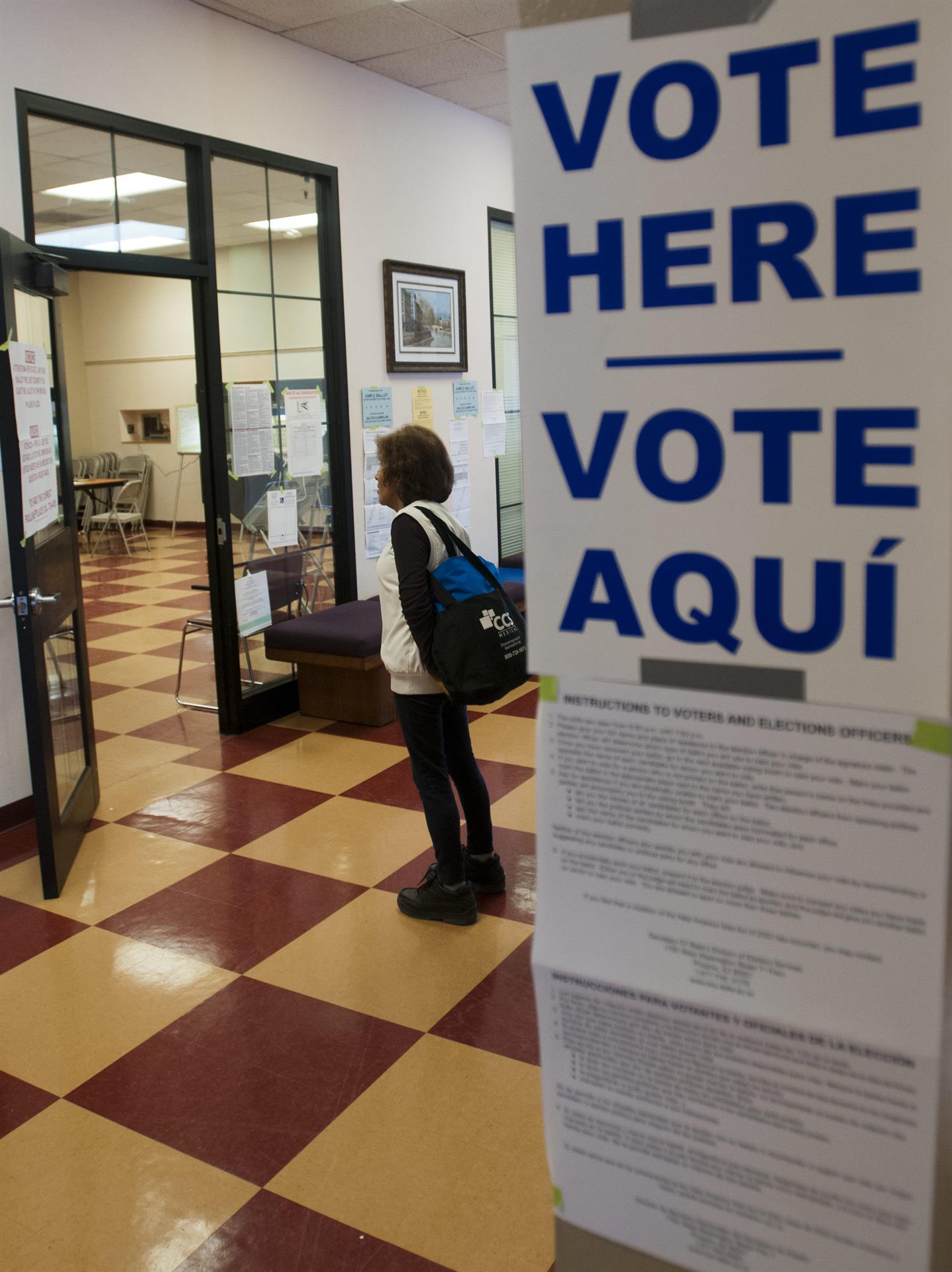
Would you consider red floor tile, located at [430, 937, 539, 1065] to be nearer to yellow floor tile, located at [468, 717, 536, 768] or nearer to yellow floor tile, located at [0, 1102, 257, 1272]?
yellow floor tile, located at [0, 1102, 257, 1272]

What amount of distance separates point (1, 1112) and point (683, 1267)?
1.96 meters

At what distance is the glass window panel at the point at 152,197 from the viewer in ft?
13.9

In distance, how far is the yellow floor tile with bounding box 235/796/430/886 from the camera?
3.72m

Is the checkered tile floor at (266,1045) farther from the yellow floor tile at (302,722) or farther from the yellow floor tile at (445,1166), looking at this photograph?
the yellow floor tile at (302,722)

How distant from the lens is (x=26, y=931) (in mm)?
3314

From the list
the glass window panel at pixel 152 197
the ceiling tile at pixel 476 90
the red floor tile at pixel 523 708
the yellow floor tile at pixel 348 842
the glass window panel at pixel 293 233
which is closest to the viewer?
the yellow floor tile at pixel 348 842

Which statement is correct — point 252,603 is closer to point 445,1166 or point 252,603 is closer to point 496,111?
point 445,1166

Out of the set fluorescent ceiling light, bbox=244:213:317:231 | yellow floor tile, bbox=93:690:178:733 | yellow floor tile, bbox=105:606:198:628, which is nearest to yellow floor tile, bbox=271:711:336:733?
yellow floor tile, bbox=93:690:178:733

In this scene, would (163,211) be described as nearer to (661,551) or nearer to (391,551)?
(391,551)

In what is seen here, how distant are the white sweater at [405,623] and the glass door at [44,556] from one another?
1.16 metres

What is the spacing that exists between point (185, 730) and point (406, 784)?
1.48m

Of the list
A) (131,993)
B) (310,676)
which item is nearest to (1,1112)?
(131,993)

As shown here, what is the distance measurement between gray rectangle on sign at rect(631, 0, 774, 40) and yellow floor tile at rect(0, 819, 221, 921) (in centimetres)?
313

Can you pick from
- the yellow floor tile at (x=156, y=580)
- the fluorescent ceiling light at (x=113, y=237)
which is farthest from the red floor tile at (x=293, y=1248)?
the yellow floor tile at (x=156, y=580)
